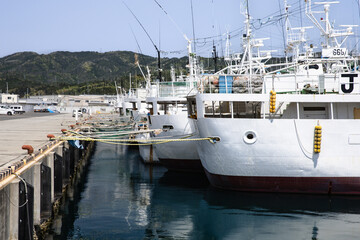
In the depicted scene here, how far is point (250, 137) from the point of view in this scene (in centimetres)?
1872

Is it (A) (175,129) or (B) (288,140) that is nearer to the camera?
(B) (288,140)

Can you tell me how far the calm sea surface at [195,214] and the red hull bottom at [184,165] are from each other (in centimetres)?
225

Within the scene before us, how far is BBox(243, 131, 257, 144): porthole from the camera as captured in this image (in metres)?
18.5

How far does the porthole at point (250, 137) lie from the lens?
18.5 metres

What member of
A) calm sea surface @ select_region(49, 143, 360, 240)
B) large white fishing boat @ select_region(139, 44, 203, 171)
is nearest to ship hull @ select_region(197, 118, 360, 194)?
calm sea surface @ select_region(49, 143, 360, 240)

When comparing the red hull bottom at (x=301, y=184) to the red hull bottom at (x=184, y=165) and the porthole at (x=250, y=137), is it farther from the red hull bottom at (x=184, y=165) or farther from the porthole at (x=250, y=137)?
the red hull bottom at (x=184, y=165)

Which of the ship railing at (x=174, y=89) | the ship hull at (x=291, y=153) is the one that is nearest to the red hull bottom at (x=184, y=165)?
the ship railing at (x=174, y=89)

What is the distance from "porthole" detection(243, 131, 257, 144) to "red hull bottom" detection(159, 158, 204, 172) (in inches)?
336

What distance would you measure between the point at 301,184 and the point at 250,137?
11.1 ft

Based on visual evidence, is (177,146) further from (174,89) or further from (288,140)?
(288,140)

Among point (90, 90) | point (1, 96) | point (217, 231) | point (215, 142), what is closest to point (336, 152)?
point (215, 142)

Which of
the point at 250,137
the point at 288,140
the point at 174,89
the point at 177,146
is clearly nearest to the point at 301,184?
the point at 288,140

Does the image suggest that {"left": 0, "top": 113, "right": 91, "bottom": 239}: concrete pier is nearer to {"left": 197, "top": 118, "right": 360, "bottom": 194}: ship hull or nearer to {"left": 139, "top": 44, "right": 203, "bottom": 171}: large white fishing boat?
{"left": 139, "top": 44, "right": 203, "bottom": 171}: large white fishing boat

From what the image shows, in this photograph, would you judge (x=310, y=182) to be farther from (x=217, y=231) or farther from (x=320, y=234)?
(x=217, y=231)
